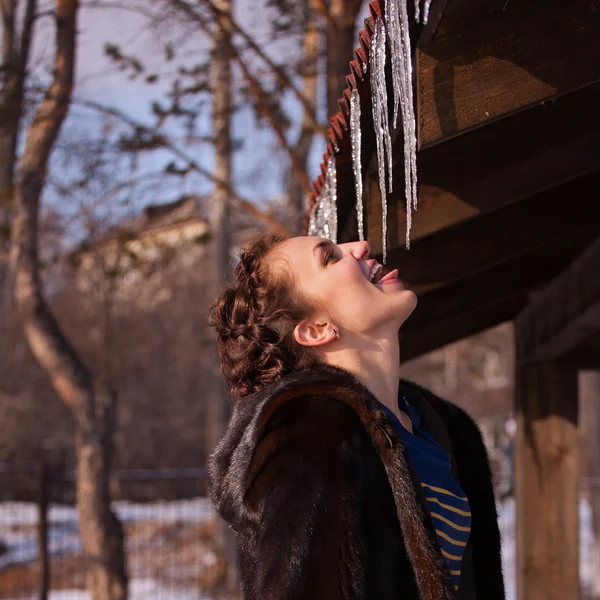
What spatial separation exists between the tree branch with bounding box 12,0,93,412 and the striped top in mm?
4185

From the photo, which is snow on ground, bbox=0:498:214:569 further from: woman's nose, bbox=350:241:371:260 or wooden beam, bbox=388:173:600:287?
woman's nose, bbox=350:241:371:260

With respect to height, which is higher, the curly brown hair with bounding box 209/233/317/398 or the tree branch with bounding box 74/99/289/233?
the tree branch with bounding box 74/99/289/233

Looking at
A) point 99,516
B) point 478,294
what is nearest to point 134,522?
point 99,516

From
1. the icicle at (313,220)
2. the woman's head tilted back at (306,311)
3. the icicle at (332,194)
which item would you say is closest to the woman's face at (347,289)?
the woman's head tilted back at (306,311)

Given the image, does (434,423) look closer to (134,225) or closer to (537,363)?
(537,363)

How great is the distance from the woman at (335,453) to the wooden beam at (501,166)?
0.63 m

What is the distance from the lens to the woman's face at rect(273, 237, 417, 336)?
2.37 metres

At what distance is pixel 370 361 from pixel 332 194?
77cm

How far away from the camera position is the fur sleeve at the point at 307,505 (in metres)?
1.96

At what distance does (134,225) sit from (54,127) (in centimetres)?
252


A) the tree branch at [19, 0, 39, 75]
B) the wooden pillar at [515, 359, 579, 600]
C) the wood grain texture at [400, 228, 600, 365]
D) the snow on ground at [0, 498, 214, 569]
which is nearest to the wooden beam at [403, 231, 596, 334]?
the wood grain texture at [400, 228, 600, 365]

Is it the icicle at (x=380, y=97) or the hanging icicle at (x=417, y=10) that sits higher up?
the hanging icicle at (x=417, y=10)

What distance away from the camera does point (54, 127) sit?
620cm

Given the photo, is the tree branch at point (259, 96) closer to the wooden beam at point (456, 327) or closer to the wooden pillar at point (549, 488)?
the wooden beam at point (456, 327)
